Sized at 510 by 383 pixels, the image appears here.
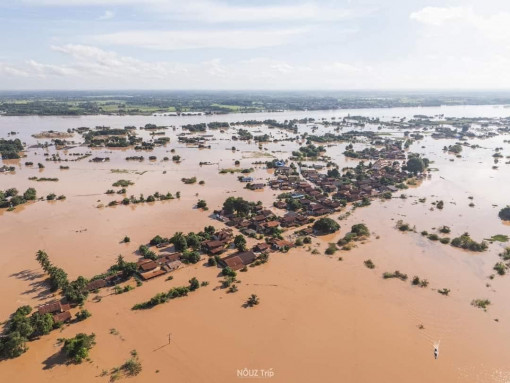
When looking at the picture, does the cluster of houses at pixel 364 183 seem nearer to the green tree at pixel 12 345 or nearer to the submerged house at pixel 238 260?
the submerged house at pixel 238 260

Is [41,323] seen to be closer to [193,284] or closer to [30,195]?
[193,284]

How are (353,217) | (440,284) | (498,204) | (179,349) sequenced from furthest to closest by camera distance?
1. (498,204)
2. (353,217)
3. (440,284)
4. (179,349)

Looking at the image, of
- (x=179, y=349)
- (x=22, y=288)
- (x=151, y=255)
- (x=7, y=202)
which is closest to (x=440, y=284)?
(x=179, y=349)

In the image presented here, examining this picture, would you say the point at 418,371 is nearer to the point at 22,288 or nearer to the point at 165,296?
the point at 165,296

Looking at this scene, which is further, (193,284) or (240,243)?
(240,243)

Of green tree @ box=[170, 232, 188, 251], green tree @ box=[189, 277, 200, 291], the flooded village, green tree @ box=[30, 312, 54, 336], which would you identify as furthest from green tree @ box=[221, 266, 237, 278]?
green tree @ box=[30, 312, 54, 336]

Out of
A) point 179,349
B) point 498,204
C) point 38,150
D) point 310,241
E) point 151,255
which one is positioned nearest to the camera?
point 179,349

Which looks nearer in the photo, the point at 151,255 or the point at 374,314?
the point at 374,314

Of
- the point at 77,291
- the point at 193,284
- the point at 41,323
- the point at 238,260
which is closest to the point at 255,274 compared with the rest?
the point at 238,260
